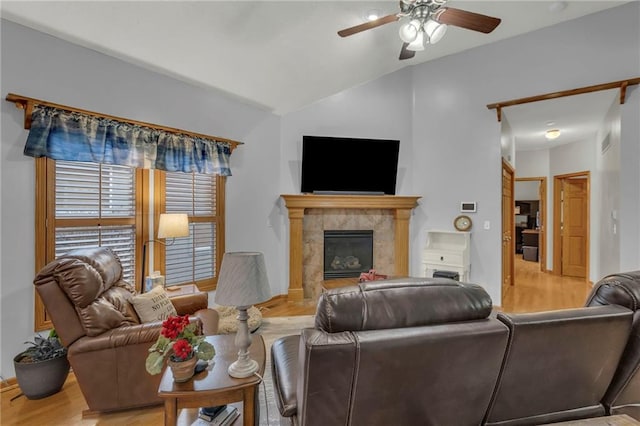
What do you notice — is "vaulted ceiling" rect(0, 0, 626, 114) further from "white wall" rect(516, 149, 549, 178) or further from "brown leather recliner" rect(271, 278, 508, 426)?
"white wall" rect(516, 149, 549, 178)

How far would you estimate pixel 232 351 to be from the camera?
188 cm

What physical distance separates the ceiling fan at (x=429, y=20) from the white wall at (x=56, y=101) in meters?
1.95

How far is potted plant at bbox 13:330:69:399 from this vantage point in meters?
2.25

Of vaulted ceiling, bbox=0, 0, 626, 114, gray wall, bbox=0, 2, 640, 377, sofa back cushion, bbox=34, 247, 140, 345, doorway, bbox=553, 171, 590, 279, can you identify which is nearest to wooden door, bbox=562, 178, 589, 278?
doorway, bbox=553, 171, 590, 279

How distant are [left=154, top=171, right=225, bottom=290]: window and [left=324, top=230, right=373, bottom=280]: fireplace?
1705 millimetres

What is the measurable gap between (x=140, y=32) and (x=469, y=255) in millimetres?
4656

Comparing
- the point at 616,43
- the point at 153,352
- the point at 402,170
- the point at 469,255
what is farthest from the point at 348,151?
the point at 153,352

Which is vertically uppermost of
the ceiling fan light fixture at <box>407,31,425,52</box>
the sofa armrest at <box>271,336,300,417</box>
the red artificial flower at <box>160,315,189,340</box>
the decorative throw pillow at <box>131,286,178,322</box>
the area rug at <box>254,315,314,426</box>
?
the ceiling fan light fixture at <box>407,31,425,52</box>

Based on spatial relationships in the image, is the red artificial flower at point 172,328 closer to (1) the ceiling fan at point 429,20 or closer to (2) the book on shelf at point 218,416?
(2) the book on shelf at point 218,416

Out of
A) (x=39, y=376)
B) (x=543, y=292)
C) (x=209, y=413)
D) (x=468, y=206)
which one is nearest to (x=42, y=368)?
(x=39, y=376)

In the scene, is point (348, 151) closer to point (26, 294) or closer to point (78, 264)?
point (78, 264)

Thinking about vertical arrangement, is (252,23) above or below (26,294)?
above

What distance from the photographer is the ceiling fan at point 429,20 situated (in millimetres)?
2559

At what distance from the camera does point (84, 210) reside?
2.91 metres
